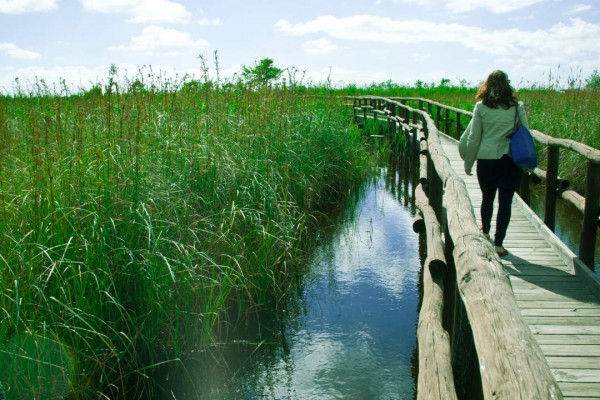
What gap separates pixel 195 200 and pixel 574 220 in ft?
17.9

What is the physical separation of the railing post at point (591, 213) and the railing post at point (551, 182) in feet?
3.10

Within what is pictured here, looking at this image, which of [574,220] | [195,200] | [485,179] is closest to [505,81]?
[485,179]

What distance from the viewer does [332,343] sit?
183 inches

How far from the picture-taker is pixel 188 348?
4.27 metres

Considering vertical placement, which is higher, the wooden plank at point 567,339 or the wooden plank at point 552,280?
the wooden plank at point 567,339

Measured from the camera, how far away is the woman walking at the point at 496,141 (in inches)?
185

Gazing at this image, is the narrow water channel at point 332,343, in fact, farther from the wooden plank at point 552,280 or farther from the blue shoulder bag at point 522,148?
the blue shoulder bag at point 522,148

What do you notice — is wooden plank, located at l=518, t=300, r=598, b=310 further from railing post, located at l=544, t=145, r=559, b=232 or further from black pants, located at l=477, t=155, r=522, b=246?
railing post, located at l=544, t=145, r=559, b=232

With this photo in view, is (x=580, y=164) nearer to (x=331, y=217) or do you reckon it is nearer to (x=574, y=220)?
(x=574, y=220)

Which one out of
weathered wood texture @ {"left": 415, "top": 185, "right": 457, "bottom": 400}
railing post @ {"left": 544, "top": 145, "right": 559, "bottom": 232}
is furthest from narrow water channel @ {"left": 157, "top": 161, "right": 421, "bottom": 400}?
railing post @ {"left": 544, "top": 145, "right": 559, "bottom": 232}

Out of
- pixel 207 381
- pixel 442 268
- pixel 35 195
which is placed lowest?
pixel 207 381

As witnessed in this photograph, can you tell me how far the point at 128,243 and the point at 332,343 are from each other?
171cm

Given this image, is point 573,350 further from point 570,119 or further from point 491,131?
point 570,119

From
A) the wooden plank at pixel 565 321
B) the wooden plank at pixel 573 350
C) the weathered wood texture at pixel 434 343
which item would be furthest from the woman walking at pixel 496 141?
the wooden plank at pixel 573 350
